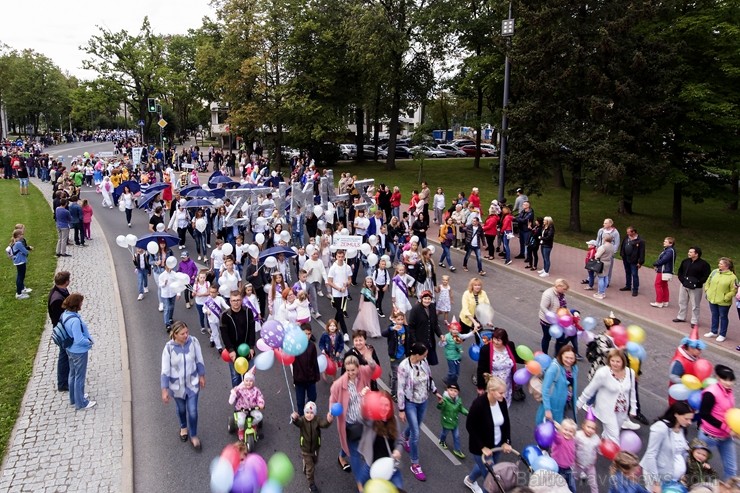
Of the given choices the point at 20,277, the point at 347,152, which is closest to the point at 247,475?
the point at 20,277

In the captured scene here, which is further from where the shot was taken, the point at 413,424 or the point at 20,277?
the point at 20,277

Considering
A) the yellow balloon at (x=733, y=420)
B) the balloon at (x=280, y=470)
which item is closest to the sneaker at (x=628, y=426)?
the yellow balloon at (x=733, y=420)

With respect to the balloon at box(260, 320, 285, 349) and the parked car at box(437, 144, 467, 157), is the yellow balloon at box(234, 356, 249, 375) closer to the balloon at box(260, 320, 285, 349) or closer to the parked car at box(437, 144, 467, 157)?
the balloon at box(260, 320, 285, 349)

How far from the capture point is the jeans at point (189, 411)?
691 centimetres

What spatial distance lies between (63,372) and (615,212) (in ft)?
75.8

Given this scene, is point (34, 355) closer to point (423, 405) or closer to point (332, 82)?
point (423, 405)

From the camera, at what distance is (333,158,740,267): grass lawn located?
19.4m

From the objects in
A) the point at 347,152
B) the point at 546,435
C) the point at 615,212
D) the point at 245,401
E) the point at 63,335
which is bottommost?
the point at 245,401

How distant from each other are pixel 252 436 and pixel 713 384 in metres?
5.69

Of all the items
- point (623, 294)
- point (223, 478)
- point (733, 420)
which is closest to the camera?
point (223, 478)

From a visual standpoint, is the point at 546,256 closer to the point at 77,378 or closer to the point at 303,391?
the point at 303,391

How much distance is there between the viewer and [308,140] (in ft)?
122

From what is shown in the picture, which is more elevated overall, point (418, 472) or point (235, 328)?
point (235, 328)

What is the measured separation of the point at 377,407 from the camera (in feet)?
18.0
